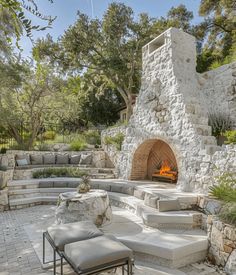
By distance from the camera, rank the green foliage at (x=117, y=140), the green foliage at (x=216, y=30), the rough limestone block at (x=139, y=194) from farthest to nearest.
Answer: the green foliage at (x=216, y=30), the green foliage at (x=117, y=140), the rough limestone block at (x=139, y=194)

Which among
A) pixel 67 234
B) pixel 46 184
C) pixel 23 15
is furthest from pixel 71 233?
pixel 46 184

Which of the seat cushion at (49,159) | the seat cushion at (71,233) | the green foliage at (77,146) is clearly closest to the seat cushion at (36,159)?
the seat cushion at (49,159)

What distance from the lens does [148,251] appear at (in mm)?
4109

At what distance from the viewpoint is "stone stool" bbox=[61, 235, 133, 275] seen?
8.89ft

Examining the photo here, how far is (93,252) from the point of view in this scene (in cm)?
284

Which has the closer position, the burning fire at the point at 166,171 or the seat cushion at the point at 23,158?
the burning fire at the point at 166,171

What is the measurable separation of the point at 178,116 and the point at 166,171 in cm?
232

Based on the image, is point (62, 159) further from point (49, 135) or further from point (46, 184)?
point (49, 135)

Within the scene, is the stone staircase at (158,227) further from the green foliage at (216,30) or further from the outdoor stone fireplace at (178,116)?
the green foliage at (216,30)

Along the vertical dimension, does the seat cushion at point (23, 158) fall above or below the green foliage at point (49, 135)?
below

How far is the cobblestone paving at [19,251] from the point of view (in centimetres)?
377

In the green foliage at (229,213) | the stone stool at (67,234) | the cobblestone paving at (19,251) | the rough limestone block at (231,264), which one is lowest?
the cobblestone paving at (19,251)

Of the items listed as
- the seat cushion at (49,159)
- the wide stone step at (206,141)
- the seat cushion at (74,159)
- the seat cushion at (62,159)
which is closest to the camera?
the wide stone step at (206,141)

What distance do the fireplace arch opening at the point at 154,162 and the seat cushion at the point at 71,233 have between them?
5006 mm
